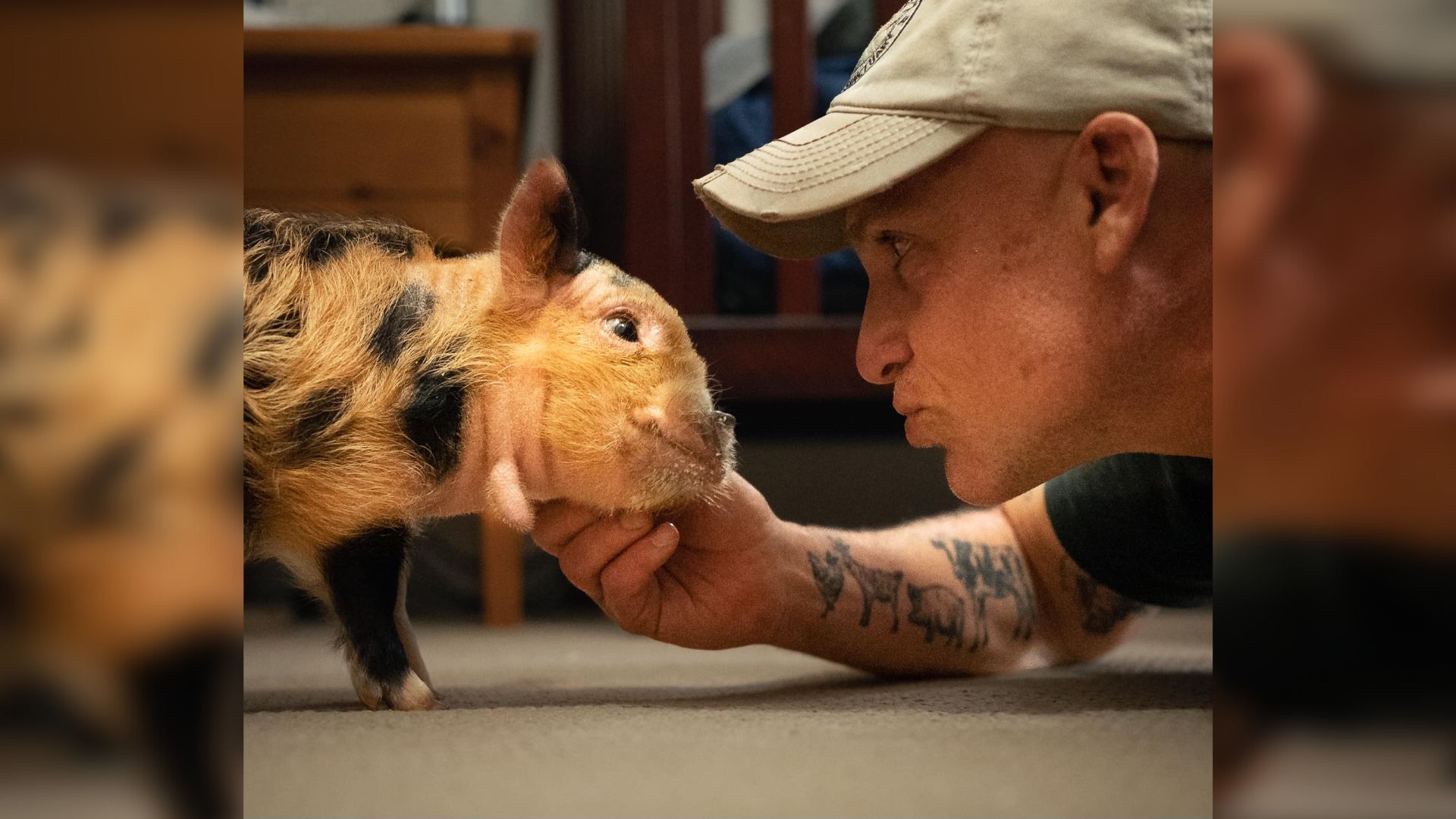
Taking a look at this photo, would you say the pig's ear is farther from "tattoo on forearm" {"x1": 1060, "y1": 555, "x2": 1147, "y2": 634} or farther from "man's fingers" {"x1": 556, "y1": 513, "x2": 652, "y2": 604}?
"tattoo on forearm" {"x1": 1060, "y1": 555, "x2": 1147, "y2": 634}

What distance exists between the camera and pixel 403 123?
3.85 ft

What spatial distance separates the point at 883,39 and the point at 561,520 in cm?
51

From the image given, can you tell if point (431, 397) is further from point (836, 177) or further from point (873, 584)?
point (873, 584)

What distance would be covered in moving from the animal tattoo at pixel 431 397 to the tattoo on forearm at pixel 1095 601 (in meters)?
0.55

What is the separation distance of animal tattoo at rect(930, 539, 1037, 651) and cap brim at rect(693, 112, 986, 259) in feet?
1.66

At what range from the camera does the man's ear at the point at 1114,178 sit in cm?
88

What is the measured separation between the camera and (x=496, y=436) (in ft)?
3.42

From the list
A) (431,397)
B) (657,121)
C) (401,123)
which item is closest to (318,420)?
(431,397)
